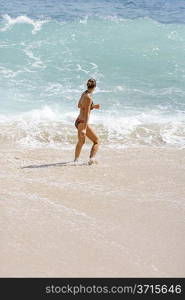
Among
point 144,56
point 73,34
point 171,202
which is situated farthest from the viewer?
point 73,34

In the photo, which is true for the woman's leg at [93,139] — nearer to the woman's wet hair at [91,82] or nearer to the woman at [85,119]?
the woman at [85,119]

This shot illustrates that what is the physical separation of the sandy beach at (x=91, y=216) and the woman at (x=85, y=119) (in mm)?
303

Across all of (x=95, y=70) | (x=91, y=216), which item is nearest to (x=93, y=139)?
(x=91, y=216)

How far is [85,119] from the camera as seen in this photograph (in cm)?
841

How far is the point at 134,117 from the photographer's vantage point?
11633mm

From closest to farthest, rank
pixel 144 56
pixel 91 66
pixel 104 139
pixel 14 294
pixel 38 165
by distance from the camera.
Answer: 1. pixel 14 294
2. pixel 38 165
3. pixel 104 139
4. pixel 91 66
5. pixel 144 56

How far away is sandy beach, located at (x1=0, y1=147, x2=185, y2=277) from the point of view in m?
5.62

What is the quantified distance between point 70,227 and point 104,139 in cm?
409

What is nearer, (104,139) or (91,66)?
(104,139)

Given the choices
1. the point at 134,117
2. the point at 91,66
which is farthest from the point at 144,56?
the point at 134,117

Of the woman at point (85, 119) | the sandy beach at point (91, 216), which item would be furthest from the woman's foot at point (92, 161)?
the sandy beach at point (91, 216)

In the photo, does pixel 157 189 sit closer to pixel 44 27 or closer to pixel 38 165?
pixel 38 165

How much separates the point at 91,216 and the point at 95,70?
937 cm

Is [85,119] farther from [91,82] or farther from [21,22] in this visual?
[21,22]
